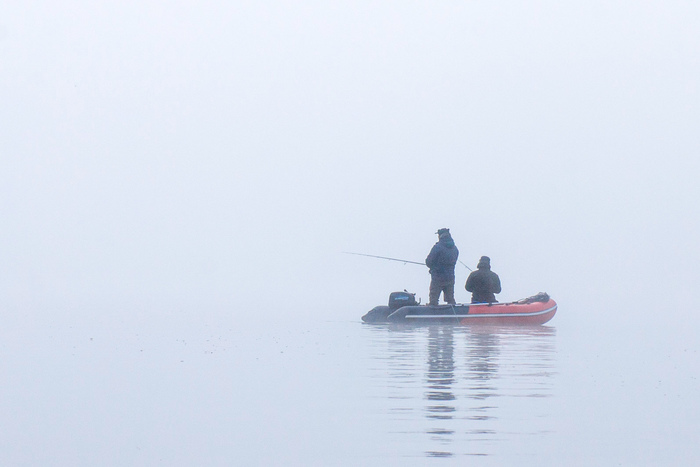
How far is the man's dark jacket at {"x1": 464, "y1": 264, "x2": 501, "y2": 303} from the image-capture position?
2228 centimetres

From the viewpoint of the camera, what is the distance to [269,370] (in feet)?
40.2

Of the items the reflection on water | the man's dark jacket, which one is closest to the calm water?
the reflection on water

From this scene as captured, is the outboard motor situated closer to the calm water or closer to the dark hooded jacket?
the dark hooded jacket

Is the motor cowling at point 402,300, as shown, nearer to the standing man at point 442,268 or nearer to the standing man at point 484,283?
the standing man at point 442,268

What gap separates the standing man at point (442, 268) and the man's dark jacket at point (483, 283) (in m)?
0.43

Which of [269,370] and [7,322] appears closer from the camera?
[269,370]

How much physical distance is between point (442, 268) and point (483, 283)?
960mm

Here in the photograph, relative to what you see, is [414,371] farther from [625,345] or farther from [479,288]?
[479,288]

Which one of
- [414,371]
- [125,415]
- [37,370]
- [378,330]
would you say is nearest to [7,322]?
[378,330]

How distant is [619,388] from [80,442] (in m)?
5.56

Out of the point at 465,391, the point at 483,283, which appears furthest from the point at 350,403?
the point at 483,283

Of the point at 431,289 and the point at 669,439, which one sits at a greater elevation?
the point at 431,289

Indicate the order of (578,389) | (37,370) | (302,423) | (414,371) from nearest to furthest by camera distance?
(302,423)
(578,389)
(414,371)
(37,370)

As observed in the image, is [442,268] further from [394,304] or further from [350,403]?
[350,403]
